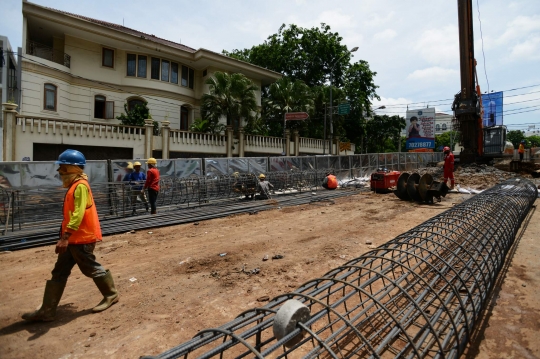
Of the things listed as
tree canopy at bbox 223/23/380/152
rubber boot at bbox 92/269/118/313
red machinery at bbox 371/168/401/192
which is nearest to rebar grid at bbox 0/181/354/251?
red machinery at bbox 371/168/401/192

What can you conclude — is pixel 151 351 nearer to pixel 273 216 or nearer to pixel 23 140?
pixel 273 216

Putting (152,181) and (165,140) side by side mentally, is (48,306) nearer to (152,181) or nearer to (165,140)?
(152,181)

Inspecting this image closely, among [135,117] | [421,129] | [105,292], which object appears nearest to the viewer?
[105,292]

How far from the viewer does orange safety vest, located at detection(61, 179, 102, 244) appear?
11.6 feet

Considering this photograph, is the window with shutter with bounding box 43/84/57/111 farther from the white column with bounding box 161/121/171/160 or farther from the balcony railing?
the white column with bounding box 161/121/171/160

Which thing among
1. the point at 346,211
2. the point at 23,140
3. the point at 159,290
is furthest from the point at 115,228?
the point at 23,140

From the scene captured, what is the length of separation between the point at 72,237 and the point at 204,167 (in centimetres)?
988

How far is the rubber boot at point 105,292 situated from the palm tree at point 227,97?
17401 mm

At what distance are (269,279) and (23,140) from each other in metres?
15.0

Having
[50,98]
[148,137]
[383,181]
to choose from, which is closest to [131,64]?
[50,98]

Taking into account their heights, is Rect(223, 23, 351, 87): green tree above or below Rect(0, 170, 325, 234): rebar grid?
above

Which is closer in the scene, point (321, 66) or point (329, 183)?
point (329, 183)

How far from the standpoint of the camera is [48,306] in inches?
140

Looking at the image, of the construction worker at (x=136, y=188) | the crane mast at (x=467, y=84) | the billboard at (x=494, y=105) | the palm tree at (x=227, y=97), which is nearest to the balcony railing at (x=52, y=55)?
the palm tree at (x=227, y=97)
